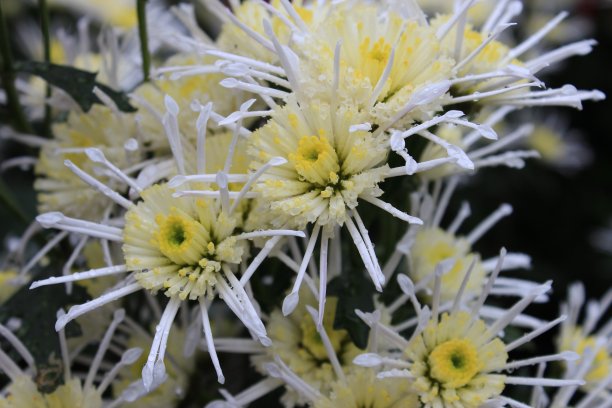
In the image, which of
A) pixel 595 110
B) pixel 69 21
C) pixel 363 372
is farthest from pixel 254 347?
pixel 595 110

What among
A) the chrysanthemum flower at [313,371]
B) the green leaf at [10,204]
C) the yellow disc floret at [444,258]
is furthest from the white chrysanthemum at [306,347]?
the green leaf at [10,204]

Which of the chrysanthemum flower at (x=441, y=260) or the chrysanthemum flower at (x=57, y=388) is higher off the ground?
the chrysanthemum flower at (x=441, y=260)

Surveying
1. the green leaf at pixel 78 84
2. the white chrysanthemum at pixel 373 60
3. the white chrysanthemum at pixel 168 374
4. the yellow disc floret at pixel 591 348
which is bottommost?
the white chrysanthemum at pixel 168 374

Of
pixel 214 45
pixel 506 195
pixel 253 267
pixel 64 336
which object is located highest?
pixel 214 45

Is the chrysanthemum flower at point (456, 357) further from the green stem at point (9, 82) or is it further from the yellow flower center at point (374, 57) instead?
the green stem at point (9, 82)

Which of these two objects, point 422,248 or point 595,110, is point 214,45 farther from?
point 595,110

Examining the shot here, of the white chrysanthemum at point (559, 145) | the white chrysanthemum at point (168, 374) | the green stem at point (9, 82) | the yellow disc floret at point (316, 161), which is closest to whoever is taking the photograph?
the yellow disc floret at point (316, 161)

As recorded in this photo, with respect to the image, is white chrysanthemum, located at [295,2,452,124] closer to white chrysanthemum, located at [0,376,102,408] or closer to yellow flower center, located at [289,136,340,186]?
yellow flower center, located at [289,136,340,186]
